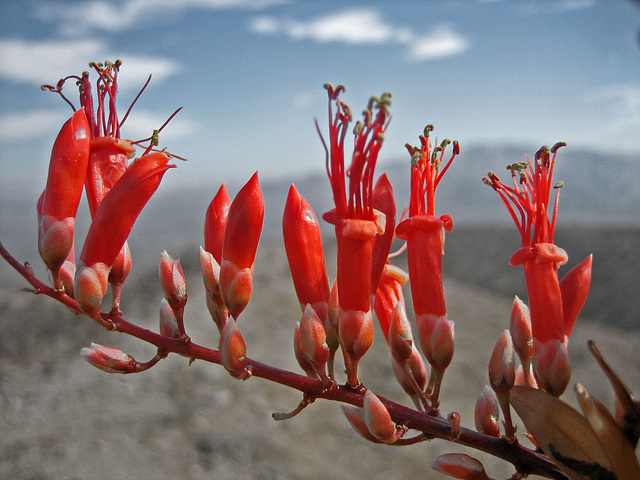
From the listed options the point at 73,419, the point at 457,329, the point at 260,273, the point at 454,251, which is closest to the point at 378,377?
the point at 457,329

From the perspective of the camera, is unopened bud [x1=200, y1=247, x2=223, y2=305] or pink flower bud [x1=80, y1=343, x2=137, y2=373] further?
unopened bud [x1=200, y1=247, x2=223, y2=305]

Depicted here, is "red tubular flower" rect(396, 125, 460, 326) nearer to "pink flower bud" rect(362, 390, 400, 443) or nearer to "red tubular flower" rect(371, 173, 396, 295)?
"red tubular flower" rect(371, 173, 396, 295)

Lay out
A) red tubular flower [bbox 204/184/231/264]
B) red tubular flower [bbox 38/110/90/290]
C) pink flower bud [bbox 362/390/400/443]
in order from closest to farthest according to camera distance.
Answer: pink flower bud [bbox 362/390/400/443] < red tubular flower [bbox 38/110/90/290] < red tubular flower [bbox 204/184/231/264]

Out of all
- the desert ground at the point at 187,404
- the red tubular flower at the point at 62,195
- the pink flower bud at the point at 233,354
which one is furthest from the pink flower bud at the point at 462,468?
the desert ground at the point at 187,404

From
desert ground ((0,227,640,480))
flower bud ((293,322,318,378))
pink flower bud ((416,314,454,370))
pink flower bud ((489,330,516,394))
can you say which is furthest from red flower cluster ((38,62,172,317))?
desert ground ((0,227,640,480))

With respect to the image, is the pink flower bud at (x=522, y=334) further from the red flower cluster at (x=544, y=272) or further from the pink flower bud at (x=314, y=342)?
the pink flower bud at (x=314, y=342)

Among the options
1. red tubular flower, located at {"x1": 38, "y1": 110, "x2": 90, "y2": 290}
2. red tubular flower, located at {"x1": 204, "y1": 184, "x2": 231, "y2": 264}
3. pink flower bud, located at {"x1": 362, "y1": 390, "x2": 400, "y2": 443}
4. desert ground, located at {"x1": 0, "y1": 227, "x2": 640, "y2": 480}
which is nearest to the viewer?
pink flower bud, located at {"x1": 362, "y1": 390, "x2": 400, "y2": 443}

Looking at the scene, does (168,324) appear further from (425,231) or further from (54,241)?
(425,231)
